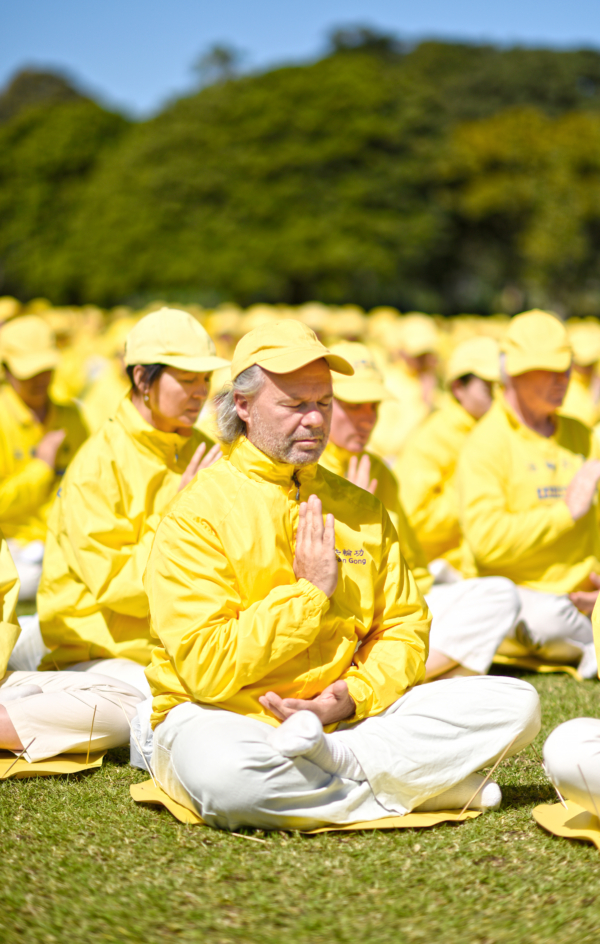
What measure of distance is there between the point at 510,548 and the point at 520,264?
42966mm

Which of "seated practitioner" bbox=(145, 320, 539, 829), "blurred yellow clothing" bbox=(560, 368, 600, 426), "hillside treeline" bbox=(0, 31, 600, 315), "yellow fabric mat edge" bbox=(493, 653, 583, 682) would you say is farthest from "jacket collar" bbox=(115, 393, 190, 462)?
"hillside treeline" bbox=(0, 31, 600, 315)

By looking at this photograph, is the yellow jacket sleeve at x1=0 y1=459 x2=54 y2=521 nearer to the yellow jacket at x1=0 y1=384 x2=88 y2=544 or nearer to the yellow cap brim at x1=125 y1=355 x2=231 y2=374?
the yellow jacket at x1=0 y1=384 x2=88 y2=544

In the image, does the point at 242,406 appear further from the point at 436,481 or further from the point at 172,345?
the point at 436,481

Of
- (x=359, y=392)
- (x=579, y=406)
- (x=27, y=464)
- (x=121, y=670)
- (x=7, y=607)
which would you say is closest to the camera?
(x=7, y=607)

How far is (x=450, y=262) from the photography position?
46625 mm

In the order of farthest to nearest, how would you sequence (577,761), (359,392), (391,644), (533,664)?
(533,664), (359,392), (391,644), (577,761)

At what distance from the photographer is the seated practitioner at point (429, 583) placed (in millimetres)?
5328

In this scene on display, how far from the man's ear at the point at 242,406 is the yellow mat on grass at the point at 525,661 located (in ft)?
9.30

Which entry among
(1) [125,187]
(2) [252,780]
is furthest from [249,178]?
(2) [252,780]

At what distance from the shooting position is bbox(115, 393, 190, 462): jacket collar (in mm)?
5133

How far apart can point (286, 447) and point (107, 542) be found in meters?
1.45

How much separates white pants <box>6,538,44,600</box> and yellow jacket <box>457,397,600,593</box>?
2860 millimetres

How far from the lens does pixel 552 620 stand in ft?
19.6

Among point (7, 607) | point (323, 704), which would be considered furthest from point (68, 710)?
point (323, 704)
